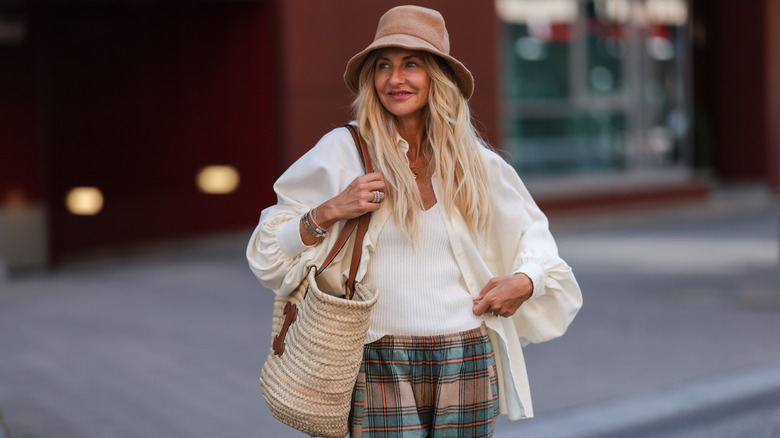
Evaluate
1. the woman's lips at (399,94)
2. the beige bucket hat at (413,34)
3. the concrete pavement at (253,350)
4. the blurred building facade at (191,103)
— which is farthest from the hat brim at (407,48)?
the blurred building facade at (191,103)

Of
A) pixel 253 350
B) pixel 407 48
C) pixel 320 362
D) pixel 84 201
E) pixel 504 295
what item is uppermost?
pixel 407 48

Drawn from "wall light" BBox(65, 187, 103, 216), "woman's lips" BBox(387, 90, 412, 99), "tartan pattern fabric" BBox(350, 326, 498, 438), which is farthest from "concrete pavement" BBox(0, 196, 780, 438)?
"woman's lips" BBox(387, 90, 412, 99)

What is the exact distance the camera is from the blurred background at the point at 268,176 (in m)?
6.35

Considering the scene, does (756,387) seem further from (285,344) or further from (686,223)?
(686,223)

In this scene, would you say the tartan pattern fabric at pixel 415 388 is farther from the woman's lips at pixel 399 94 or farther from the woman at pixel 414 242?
the woman's lips at pixel 399 94

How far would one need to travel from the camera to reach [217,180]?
1192cm

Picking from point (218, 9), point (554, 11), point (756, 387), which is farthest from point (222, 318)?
point (554, 11)

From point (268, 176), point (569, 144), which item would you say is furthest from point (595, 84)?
point (268, 176)

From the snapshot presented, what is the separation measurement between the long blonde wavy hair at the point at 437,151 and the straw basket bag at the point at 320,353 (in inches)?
5.5

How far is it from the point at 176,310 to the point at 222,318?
1.77ft

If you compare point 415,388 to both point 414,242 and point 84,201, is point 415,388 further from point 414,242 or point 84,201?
point 84,201

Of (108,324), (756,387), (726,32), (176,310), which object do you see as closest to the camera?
(756,387)

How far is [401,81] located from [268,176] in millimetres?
8727

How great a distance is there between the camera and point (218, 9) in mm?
11477
